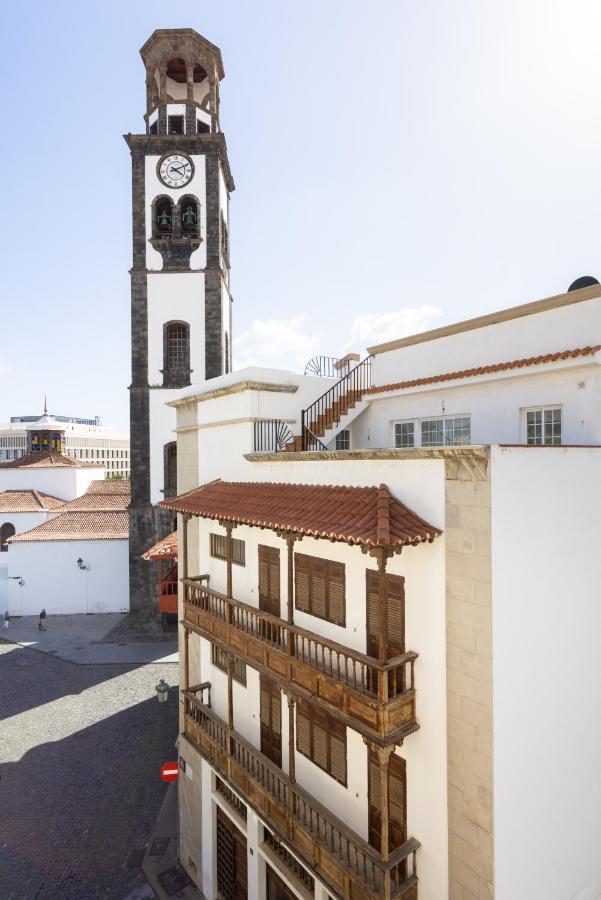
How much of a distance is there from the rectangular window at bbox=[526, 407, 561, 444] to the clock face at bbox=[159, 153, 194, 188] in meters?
24.9

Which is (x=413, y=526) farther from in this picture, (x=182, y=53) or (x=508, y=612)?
(x=182, y=53)

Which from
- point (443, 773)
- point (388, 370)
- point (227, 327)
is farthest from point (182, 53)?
point (443, 773)

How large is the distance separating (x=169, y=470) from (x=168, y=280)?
10517 mm

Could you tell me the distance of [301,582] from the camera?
35.3 feet

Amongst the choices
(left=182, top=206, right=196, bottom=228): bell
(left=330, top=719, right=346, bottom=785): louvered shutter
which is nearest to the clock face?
(left=182, top=206, right=196, bottom=228): bell

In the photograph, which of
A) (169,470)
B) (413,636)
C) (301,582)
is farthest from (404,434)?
(169,470)

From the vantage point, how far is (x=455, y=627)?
7812mm

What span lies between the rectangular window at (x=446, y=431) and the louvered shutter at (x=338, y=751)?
21.5ft

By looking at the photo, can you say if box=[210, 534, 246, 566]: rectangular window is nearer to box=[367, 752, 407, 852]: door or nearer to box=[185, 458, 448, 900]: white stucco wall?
box=[185, 458, 448, 900]: white stucco wall

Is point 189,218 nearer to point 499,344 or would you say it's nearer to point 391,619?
point 499,344

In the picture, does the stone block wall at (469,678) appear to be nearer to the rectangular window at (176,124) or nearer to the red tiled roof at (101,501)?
the rectangular window at (176,124)

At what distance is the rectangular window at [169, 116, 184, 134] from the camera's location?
93.2ft

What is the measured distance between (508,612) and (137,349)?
24921 mm

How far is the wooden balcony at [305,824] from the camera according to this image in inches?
327
